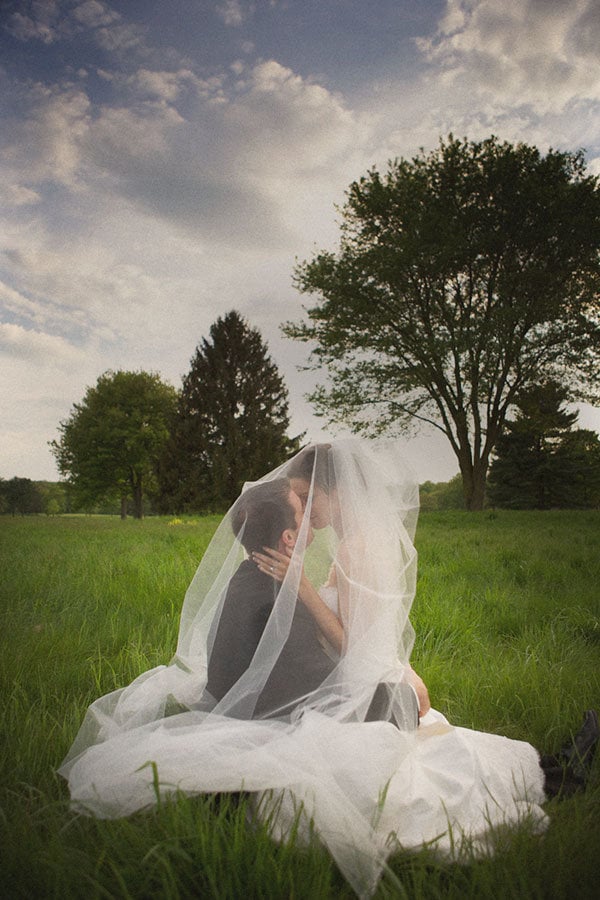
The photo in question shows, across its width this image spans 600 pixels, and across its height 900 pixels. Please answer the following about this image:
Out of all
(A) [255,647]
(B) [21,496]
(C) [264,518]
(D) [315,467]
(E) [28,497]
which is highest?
(B) [21,496]

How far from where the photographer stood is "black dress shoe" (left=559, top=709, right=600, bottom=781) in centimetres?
213

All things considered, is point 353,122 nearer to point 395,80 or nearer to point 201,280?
point 395,80

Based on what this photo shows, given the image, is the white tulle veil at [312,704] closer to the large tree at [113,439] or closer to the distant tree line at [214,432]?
the distant tree line at [214,432]

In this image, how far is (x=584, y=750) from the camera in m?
2.23

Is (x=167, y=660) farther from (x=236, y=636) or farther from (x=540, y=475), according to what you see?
(x=540, y=475)

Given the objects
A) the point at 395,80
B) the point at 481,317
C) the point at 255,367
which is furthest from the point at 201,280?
the point at 255,367

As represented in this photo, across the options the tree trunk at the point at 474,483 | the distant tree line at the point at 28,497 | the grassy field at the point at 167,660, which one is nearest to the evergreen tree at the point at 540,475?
the tree trunk at the point at 474,483

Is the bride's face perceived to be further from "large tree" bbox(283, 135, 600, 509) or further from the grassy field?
"large tree" bbox(283, 135, 600, 509)

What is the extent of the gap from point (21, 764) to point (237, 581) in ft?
4.19

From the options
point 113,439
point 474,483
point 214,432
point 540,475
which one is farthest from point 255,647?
point 540,475

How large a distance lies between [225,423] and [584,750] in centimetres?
2860

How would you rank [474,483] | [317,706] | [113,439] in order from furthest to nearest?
[113,439] → [474,483] → [317,706]

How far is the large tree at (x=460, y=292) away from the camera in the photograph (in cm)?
1678

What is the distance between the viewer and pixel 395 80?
23.0 feet
